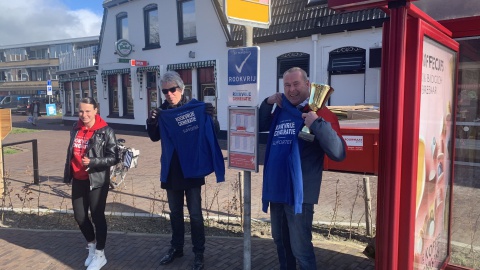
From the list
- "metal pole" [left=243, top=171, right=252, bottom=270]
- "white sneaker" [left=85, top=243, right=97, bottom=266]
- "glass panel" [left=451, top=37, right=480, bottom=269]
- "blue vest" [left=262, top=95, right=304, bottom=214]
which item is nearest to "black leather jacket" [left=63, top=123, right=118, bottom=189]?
"white sneaker" [left=85, top=243, right=97, bottom=266]

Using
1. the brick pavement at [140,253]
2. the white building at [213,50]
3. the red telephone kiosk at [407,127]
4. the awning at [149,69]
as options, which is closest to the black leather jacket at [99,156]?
the brick pavement at [140,253]

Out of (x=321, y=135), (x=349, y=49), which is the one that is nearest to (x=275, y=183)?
(x=321, y=135)

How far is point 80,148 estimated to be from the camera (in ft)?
12.9

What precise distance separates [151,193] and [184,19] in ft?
36.7

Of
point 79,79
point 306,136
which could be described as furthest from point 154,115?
point 79,79

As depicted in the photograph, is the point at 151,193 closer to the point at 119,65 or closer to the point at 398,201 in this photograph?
the point at 398,201

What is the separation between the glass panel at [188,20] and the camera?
1612 cm

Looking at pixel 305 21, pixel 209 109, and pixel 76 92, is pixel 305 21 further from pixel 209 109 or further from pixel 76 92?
pixel 76 92

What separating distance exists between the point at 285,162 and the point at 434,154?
0.98m

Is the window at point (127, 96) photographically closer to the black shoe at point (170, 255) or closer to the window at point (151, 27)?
the window at point (151, 27)

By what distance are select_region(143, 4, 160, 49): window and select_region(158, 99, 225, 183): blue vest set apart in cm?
1478

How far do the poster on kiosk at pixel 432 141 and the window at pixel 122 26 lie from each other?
18.8 m

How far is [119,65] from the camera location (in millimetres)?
20078

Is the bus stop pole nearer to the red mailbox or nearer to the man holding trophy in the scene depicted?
the man holding trophy
